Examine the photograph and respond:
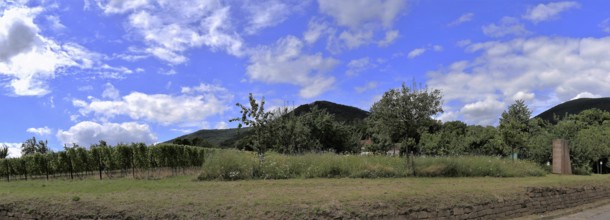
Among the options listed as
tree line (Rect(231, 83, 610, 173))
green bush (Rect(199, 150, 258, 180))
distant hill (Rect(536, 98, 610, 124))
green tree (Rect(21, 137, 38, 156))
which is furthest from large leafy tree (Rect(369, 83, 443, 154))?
distant hill (Rect(536, 98, 610, 124))

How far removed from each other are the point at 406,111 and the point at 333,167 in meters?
4.58

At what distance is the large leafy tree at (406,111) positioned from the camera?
20297 millimetres

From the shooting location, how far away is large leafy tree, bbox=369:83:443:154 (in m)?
20.3

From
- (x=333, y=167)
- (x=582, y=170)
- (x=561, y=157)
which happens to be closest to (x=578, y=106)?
(x=582, y=170)

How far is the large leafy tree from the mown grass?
→ 4.67 feet

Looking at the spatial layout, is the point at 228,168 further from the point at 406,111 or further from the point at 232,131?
the point at 232,131

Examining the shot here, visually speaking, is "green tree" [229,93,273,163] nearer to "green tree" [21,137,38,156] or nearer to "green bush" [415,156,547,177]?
"green bush" [415,156,547,177]

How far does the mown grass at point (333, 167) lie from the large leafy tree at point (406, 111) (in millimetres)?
1422

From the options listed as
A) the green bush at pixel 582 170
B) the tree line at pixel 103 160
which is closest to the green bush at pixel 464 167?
the green bush at pixel 582 170

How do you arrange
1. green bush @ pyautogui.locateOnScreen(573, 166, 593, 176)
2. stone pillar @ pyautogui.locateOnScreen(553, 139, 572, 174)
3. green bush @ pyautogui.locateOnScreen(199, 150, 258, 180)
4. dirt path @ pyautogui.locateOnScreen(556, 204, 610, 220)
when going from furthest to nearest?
1. green bush @ pyautogui.locateOnScreen(573, 166, 593, 176)
2. stone pillar @ pyautogui.locateOnScreen(553, 139, 572, 174)
3. green bush @ pyautogui.locateOnScreen(199, 150, 258, 180)
4. dirt path @ pyautogui.locateOnScreen(556, 204, 610, 220)

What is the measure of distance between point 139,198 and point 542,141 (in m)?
Result: 27.4

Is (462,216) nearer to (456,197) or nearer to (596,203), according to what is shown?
(456,197)

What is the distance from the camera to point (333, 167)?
58.9ft

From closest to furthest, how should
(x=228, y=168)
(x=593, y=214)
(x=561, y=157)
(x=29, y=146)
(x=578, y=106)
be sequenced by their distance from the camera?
1. (x=593, y=214)
2. (x=228, y=168)
3. (x=561, y=157)
4. (x=29, y=146)
5. (x=578, y=106)
